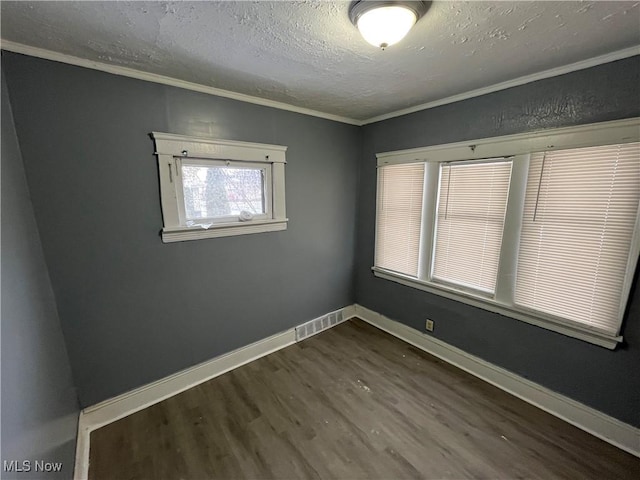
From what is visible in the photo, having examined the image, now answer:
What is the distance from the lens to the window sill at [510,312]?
1729 millimetres

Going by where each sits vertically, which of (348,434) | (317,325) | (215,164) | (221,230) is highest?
(215,164)

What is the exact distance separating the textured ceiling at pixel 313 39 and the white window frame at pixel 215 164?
1.51 ft

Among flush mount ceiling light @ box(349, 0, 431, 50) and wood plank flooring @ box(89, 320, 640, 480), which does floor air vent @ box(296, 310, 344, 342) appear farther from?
flush mount ceiling light @ box(349, 0, 431, 50)

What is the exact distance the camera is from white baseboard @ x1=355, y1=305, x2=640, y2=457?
170cm

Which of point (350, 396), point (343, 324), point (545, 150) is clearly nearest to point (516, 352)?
point (350, 396)

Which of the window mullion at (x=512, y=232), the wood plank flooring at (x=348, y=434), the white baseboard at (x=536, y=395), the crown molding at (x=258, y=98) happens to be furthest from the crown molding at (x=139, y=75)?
the white baseboard at (x=536, y=395)

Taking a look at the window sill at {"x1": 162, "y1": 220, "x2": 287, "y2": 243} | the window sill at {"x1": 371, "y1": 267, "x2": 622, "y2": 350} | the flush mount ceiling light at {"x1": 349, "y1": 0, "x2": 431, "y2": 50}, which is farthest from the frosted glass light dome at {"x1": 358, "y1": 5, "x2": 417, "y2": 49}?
the window sill at {"x1": 371, "y1": 267, "x2": 622, "y2": 350}

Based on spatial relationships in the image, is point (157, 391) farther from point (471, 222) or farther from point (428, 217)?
point (471, 222)

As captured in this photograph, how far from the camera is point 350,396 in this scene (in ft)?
7.06

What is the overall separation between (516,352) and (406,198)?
1638mm

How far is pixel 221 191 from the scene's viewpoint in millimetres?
2273

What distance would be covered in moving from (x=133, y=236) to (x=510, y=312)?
2940mm

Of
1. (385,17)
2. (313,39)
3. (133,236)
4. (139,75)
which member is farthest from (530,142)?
(133,236)

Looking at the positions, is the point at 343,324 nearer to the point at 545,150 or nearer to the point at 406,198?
the point at 406,198
